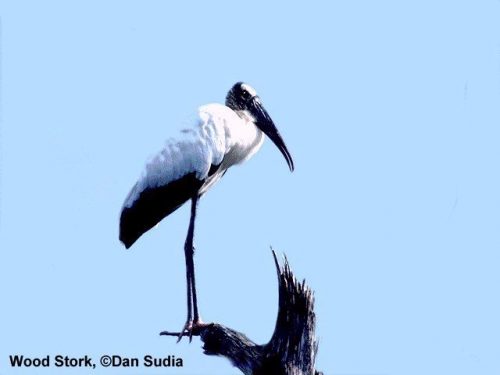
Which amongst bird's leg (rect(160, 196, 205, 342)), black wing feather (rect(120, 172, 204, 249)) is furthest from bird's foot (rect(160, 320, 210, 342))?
black wing feather (rect(120, 172, 204, 249))

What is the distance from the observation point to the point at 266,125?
10281 millimetres

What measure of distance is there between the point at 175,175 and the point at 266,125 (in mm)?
989

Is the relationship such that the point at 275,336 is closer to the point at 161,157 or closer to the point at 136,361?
the point at 136,361

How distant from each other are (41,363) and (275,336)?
1908 millimetres

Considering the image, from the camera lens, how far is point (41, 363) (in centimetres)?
902

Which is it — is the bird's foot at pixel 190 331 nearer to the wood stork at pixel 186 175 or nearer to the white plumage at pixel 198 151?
the wood stork at pixel 186 175

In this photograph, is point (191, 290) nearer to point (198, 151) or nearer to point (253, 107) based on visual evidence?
point (198, 151)

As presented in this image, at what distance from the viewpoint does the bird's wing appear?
9.75 m

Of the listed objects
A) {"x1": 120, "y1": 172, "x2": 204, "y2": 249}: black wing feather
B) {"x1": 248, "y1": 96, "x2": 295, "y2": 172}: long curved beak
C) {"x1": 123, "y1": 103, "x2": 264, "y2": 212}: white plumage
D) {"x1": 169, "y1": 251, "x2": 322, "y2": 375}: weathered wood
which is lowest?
{"x1": 169, "y1": 251, "x2": 322, "y2": 375}: weathered wood

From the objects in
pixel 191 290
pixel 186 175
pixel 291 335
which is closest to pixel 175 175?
pixel 186 175

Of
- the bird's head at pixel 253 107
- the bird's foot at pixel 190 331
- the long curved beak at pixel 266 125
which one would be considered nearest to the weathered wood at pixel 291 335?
the bird's foot at pixel 190 331

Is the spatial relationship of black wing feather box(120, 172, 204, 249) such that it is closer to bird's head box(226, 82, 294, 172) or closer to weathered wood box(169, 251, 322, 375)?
bird's head box(226, 82, 294, 172)

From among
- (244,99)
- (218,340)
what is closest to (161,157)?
(244,99)

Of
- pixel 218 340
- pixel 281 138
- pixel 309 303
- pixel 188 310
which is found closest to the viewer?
pixel 309 303
